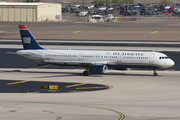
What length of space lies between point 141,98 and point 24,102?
1377 centimetres

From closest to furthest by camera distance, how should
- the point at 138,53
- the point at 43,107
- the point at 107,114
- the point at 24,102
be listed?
the point at 107,114, the point at 43,107, the point at 24,102, the point at 138,53

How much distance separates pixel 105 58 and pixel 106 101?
2176 cm

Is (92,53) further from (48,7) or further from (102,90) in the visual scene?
(48,7)

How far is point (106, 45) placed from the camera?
10538 centimetres

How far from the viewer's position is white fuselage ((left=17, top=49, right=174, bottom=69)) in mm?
61562

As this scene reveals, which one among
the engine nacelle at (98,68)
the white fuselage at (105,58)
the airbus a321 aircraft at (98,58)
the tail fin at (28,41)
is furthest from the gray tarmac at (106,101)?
the tail fin at (28,41)

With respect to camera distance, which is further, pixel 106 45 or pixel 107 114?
pixel 106 45

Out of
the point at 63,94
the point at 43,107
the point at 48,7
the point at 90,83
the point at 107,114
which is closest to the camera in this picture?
the point at 107,114

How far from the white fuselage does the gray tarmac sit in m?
2.24

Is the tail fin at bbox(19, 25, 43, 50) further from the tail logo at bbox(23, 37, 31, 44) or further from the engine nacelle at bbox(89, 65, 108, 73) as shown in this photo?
the engine nacelle at bbox(89, 65, 108, 73)

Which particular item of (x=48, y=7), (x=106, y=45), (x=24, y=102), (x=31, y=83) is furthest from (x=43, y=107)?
(x=48, y=7)

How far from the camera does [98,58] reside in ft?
211

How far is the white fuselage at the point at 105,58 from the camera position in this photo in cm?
6156

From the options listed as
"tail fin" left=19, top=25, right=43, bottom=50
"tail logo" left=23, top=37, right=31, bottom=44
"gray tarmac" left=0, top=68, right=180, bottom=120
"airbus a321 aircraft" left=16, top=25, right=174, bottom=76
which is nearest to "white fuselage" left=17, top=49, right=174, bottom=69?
"airbus a321 aircraft" left=16, top=25, right=174, bottom=76
